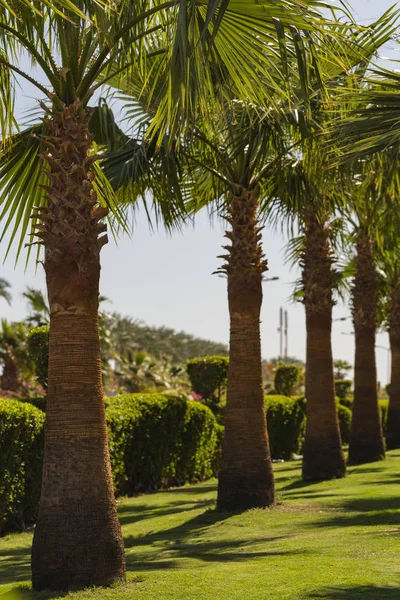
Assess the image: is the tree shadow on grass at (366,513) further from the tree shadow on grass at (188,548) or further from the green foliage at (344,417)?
the green foliage at (344,417)

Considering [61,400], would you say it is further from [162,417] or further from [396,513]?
[162,417]

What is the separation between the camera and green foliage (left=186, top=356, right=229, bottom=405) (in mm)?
22141

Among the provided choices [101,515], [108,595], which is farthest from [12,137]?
[108,595]

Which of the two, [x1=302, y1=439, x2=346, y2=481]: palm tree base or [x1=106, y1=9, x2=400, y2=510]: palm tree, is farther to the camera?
[x1=302, y1=439, x2=346, y2=481]: palm tree base

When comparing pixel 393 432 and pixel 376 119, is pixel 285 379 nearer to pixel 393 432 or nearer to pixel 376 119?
pixel 393 432

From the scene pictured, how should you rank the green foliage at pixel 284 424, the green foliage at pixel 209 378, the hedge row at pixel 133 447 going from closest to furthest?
the hedge row at pixel 133 447
the green foliage at pixel 209 378
the green foliage at pixel 284 424

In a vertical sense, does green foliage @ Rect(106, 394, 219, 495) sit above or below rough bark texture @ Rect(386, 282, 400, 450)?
below

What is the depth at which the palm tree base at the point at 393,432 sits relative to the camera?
1065 inches

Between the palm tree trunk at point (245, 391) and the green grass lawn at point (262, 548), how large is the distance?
417 mm

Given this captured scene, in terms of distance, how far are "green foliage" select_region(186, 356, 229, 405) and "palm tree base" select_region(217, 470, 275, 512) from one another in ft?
26.6

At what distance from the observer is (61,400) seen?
856 centimetres

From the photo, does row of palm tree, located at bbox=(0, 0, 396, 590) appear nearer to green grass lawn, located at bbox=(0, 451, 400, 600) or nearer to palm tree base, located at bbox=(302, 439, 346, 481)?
green grass lawn, located at bbox=(0, 451, 400, 600)

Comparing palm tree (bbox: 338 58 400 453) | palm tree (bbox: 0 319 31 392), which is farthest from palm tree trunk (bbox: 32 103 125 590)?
palm tree (bbox: 0 319 31 392)

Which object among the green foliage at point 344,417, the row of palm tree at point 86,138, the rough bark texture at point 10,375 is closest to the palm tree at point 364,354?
the green foliage at point 344,417
